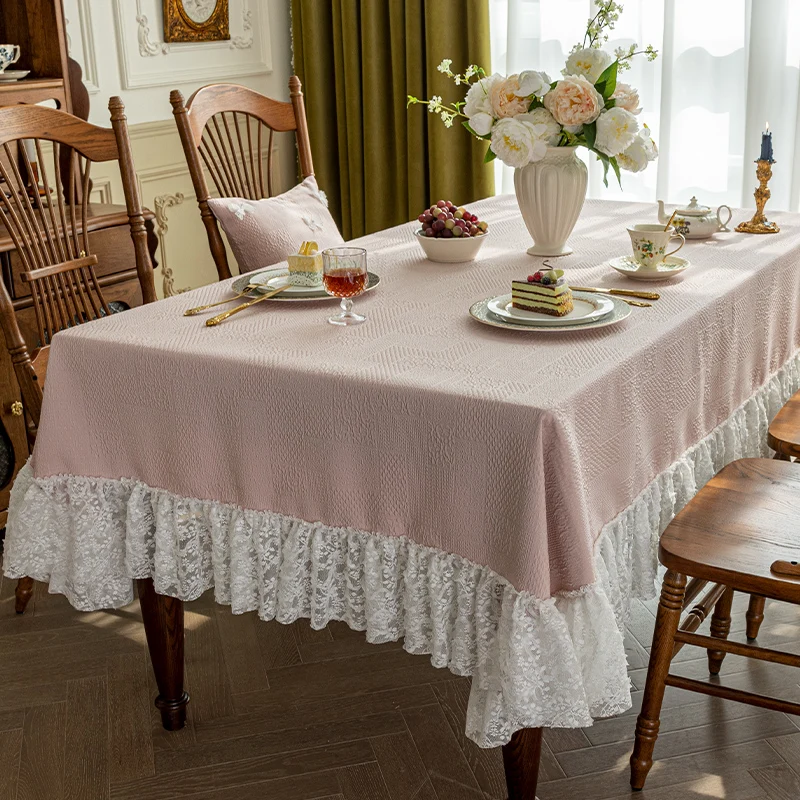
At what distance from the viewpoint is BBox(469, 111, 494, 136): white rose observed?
2.04 metres

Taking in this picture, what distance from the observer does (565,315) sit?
1.67 m

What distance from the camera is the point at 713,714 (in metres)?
1.94

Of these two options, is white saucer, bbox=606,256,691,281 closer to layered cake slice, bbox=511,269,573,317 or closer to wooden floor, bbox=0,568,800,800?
layered cake slice, bbox=511,269,573,317

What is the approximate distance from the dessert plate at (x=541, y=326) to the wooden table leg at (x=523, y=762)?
2.00 ft

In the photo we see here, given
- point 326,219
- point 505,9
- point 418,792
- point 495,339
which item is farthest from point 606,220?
point 505,9

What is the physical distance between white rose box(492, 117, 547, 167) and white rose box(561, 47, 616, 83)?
14 cm

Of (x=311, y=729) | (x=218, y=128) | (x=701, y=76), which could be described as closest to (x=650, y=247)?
(x=311, y=729)

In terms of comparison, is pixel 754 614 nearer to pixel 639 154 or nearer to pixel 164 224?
pixel 639 154

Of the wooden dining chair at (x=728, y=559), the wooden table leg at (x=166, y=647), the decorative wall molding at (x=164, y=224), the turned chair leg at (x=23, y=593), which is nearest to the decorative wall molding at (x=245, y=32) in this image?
the decorative wall molding at (x=164, y=224)

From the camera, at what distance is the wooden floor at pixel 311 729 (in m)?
1.77

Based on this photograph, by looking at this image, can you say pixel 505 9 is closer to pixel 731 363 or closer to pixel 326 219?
pixel 326 219

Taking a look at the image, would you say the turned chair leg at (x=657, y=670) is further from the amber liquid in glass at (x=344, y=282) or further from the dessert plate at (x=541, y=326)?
the amber liquid in glass at (x=344, y=282)

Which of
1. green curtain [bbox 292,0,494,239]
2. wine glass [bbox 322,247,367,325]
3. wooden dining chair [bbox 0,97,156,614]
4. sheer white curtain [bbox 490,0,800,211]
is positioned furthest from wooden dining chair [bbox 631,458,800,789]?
green curtain [bbox 292,0,494,239]

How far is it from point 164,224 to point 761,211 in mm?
2387
